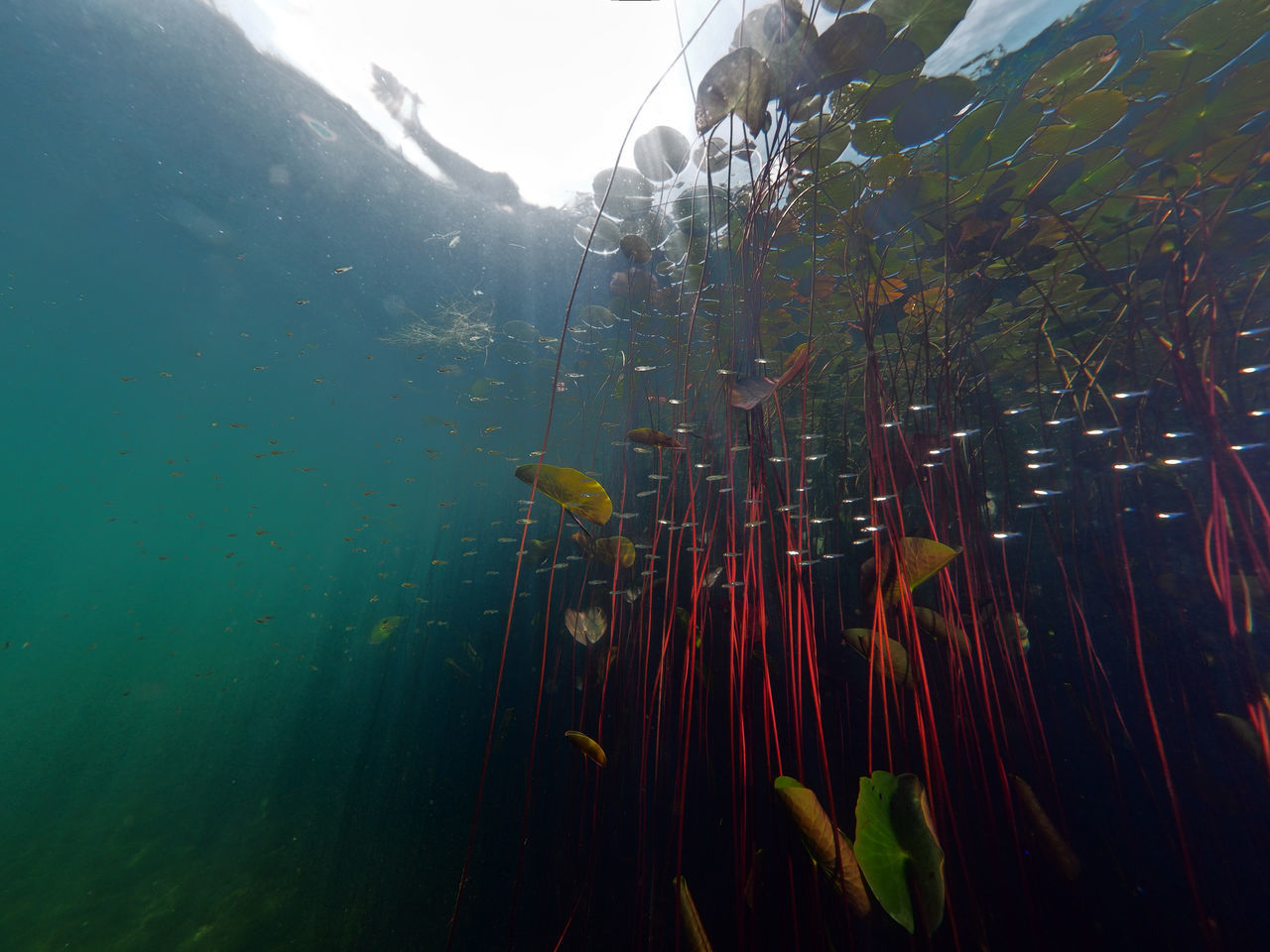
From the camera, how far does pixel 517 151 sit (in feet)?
21.5

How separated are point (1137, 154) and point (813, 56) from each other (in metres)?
3.31

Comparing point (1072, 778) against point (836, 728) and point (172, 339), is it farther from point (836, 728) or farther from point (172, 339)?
point (172, 339)

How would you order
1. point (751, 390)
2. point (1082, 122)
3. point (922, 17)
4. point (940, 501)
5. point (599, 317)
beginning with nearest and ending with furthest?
point (751, 390) → point (922, 17) → point (940, 501) → point (1082, 122) → point (599, 317)

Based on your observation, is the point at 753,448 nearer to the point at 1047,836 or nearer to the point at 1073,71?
the point at 1047,836

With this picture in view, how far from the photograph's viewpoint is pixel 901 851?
166cm

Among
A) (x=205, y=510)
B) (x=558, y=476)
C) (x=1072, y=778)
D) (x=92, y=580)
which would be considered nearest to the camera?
(x=558, y=476)

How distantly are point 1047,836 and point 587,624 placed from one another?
3121 mm

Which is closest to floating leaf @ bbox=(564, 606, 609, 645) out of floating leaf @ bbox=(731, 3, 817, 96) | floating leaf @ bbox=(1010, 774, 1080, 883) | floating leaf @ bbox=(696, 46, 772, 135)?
floating leaf @ bbox=(1010, 774, 1080, 883)

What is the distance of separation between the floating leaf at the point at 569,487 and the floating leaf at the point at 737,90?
186cm

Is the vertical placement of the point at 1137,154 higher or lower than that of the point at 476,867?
higher

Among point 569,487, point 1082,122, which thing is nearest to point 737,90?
point 569,487

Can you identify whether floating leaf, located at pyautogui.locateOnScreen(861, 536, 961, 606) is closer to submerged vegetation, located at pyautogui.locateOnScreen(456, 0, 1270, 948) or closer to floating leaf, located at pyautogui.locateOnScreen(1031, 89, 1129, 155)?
submerged vegetation, located at pyautogui.locateOnScreen(456, 0, 1270, 948)

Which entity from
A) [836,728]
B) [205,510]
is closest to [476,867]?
[836,728]

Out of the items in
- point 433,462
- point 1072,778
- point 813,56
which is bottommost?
point 1072,778
